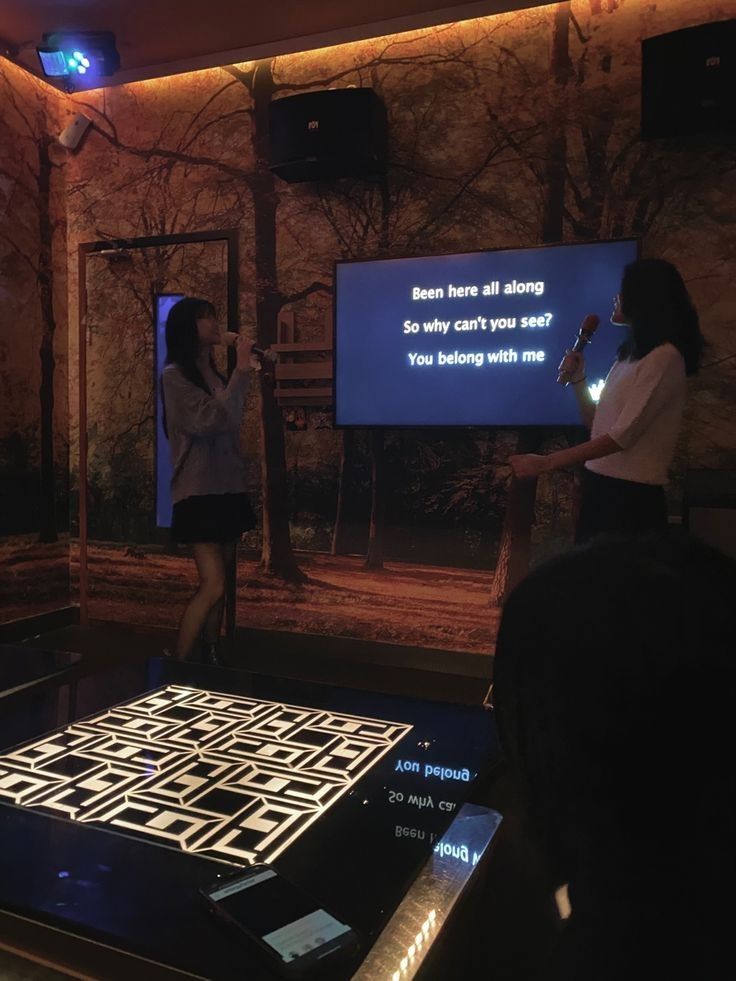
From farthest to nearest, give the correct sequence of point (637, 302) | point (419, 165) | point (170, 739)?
point (419, 165) → point (637, 302) → point (170, 739)

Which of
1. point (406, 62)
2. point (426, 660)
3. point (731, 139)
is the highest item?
point (406, 62)

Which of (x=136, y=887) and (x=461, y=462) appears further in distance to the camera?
(x=461, y=462)

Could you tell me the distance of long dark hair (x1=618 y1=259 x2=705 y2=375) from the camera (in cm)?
248

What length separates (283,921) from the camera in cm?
73

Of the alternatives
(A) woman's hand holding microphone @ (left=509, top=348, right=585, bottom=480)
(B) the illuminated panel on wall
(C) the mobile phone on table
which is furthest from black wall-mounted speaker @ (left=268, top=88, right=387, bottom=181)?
(C) the mobile phone on table

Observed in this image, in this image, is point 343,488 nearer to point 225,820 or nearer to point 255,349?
point 255,349

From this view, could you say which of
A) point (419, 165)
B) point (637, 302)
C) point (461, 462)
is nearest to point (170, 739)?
point (637, 302)

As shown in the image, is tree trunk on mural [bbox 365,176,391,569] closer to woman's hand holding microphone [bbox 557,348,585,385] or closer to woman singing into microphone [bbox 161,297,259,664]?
woman singing into microphone [bbox 161,297,259,664]

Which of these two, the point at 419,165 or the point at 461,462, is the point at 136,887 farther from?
the point at 419,165

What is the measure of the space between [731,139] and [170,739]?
120 inches

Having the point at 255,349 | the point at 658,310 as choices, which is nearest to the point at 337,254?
the point at 255,349

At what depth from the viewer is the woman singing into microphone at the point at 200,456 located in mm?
3012

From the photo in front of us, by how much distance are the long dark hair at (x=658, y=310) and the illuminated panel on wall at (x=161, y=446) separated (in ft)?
8.08

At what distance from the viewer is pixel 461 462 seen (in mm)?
3547
